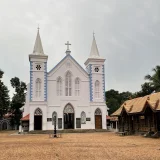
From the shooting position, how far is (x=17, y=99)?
179ft

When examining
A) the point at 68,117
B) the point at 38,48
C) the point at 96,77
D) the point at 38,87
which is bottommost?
the point at 68,117

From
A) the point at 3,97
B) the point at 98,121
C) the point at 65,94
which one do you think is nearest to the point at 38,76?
the point at 65,94

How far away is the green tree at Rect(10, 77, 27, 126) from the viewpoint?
54.7m

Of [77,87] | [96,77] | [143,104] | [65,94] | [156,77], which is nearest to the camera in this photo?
[143,104]

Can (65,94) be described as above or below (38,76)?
below

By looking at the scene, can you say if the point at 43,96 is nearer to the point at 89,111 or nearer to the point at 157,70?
the point at 89,111

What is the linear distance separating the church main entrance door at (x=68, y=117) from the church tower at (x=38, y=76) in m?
3.41

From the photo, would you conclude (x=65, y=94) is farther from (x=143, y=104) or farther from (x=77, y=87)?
(x=143, y=104)

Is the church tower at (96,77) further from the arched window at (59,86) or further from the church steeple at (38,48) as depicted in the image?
the church steeple at (38,48)

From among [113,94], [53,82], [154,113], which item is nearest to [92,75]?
[53,82]

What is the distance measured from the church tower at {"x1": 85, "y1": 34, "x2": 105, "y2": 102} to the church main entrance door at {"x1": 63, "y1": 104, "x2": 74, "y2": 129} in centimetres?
324

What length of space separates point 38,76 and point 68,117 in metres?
7.01

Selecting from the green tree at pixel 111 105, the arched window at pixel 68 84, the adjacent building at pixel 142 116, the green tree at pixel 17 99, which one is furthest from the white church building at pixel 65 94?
the green tree at pixel 111 105

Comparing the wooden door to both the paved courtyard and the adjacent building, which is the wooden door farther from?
the paved courtyard
